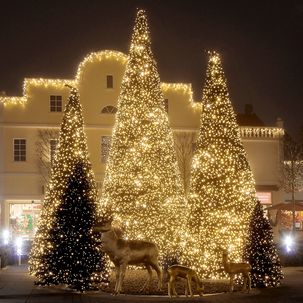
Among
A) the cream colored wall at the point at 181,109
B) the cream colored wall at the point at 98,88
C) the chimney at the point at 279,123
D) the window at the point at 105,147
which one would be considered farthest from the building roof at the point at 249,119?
the window at the point at 105,147

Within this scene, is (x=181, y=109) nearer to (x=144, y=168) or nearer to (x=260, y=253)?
A: (x=144, y=168)

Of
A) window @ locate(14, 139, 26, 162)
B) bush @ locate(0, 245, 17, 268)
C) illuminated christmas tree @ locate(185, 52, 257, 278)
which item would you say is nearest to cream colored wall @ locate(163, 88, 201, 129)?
window @ locate(14, 139, 26, 162)

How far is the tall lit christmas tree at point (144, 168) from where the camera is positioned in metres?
14.9

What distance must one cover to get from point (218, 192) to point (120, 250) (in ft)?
13.9

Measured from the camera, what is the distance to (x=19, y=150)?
29.3m

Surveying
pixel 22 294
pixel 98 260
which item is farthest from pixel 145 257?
pixel 22 294

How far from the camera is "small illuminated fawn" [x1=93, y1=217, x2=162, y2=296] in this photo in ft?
36.1

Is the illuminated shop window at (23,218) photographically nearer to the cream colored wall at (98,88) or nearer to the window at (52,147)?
the window at (52,147)

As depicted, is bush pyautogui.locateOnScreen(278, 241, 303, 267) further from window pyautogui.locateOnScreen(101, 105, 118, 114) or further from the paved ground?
window pyautogui.locateOnScreen(101, 105, 118, 114)

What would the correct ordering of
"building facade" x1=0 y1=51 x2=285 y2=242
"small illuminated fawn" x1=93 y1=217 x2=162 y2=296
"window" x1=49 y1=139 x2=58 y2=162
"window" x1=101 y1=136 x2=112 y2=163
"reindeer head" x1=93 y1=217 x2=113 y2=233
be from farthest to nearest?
"window" x1=101 y1=136 x2=112 y2=163
"building facade" x1=0 y1=51 x2=285 y2=242
"window" x1=49 y1=139 x2=58 y2=162
"small illuminated fawn" x1=93 y1=217 x2=162 y2=296
"reindeer head" x1=93 y1=217 x2=113 y2=233

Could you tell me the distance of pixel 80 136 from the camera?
13891 mm

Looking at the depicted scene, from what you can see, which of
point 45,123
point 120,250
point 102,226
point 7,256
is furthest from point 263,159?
point 102,226

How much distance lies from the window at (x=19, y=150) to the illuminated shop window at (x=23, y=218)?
2.81 m

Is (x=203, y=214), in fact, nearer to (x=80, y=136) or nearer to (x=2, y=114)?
(x=80, y=136)
